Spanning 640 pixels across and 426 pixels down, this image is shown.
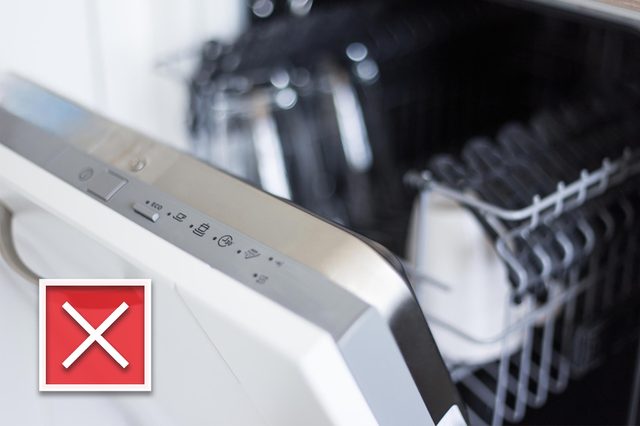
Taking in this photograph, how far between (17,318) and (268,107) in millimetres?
512

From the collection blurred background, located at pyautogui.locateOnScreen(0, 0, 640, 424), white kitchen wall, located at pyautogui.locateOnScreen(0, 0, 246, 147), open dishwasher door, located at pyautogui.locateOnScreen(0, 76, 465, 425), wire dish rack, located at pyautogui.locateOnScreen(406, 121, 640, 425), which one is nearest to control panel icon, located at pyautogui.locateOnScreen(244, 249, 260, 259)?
open dishwasher door, located at pyautogui.locateOnScreen(0, 76, 465, 425)

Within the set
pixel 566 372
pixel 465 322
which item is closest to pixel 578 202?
pixel 465 322

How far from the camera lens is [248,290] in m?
0.47

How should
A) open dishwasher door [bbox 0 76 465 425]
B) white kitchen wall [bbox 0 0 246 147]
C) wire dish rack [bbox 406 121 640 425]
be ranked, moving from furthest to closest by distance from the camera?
white kitchen wall [bbox 0 0 246 147], wire dish rack [bbox 406 121 640 425], open dishwasher door [bbox 0 76 465 425]

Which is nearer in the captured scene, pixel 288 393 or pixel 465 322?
pixel 288 393

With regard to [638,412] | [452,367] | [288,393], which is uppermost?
[288,393]

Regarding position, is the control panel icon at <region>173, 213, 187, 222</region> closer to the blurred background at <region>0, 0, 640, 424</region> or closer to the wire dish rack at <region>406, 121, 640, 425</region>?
the blurred background at <region>0, 0, 640, 424</region>

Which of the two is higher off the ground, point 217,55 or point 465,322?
point 217,55

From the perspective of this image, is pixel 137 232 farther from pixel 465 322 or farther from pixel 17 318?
pixel 465 322

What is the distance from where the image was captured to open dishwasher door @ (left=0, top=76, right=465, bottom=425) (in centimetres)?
46

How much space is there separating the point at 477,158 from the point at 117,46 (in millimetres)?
440

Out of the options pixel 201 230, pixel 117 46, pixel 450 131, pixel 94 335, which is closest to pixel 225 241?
pixel 201 230

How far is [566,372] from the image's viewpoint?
956 mm

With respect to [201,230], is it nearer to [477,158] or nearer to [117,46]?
[477,158]
